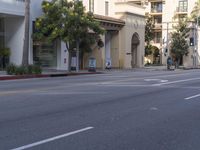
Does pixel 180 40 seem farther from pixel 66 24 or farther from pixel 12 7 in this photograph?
pixel 12 7

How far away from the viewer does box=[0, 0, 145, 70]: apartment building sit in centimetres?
4072

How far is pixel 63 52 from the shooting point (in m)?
45.2

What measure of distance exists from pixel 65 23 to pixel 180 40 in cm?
4393

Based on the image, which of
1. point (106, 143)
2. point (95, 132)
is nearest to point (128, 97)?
point (95, 132)

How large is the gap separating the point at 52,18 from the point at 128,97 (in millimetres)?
23553

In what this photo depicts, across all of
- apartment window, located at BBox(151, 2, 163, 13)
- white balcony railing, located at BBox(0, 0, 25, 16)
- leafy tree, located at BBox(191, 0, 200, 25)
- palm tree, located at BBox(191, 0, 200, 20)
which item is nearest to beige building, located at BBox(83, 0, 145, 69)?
white balcony railing, located at BBox(0, 0, 25, 16)

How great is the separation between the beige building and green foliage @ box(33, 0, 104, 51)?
10811 millimetres

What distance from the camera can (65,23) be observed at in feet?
125

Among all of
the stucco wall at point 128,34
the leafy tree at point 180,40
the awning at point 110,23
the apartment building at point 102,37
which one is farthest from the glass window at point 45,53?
the leafy tree at point 180,40

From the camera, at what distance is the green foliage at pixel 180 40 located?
79000mm

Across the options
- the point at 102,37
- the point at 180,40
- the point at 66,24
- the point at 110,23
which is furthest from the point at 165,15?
the point at 66,24

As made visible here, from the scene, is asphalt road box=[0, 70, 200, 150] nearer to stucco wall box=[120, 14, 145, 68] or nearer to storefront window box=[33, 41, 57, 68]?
storefront window box=[33, 41, 57, 68]

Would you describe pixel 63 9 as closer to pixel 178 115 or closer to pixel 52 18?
pixel 52 18

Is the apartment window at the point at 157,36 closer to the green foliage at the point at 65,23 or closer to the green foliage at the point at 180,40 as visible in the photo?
the green foliage at the point at 180,40
